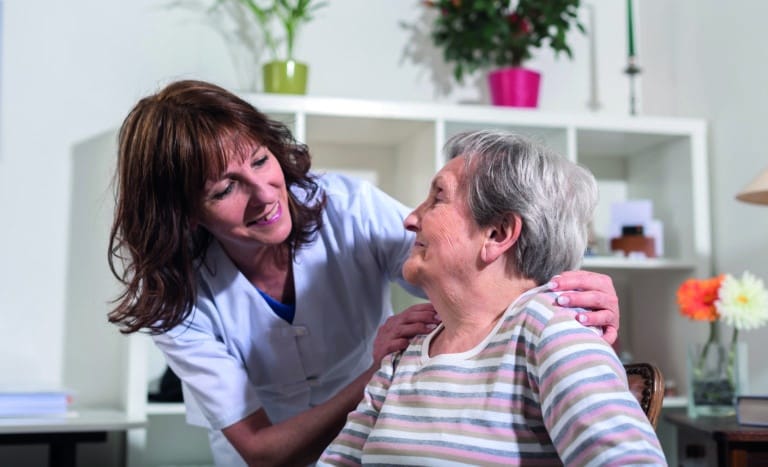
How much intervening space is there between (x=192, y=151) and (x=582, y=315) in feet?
2.36

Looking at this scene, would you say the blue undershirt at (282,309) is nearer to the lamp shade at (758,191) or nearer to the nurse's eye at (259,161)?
the nurse's eye at (259,161)

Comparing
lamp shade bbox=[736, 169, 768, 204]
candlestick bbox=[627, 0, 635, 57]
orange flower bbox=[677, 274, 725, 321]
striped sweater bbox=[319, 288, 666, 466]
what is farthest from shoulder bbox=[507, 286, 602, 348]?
candlestick bbox=[627, 0, 635, 57]

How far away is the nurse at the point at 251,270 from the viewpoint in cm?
151

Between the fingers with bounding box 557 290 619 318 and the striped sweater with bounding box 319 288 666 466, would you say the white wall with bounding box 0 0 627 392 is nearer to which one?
the striped sweater with bounding box 319 288 666 466

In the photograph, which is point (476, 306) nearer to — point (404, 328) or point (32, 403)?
point (404, 328)

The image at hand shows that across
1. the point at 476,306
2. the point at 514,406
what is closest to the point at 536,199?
the point at 476,306

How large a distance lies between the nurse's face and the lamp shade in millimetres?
1296

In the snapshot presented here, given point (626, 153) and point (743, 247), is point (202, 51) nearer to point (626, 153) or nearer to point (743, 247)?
point (626, 153)

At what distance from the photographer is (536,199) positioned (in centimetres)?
125

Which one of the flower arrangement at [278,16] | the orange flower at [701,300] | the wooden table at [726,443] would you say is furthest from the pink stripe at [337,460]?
the flower arrangement at [278,16]

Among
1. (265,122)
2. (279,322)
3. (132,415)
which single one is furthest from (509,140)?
(132,415)

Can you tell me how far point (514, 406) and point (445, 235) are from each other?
0.94 feet

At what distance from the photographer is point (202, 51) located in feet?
9.91

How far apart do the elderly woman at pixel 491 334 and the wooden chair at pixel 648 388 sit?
0.20 metres
